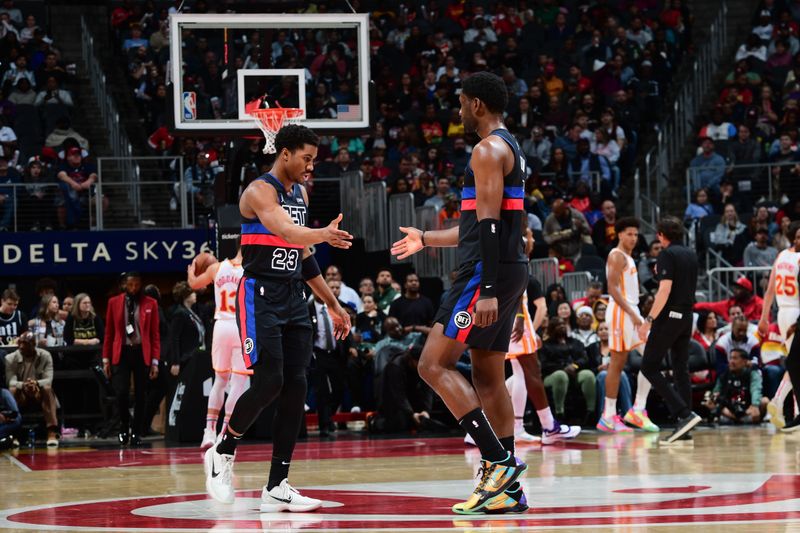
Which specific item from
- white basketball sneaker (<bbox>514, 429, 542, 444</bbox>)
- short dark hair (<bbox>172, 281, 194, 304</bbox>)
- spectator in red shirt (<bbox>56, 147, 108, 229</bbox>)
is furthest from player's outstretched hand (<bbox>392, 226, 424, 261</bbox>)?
spectator in red shirt (<bbox>56, 147, 108, 229</bbox>)

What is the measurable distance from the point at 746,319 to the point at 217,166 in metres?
8.49

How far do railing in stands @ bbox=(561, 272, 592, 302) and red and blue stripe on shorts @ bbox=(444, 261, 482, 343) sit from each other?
10.3m

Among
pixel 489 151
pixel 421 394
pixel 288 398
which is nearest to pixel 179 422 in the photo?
pixel 421 394

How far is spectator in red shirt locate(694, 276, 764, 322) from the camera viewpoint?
16609mm

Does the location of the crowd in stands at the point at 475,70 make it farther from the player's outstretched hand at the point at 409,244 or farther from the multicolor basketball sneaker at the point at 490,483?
the multicolor basketball sneaker at the point at 490,483

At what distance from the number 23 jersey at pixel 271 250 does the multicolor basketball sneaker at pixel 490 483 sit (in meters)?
1.61

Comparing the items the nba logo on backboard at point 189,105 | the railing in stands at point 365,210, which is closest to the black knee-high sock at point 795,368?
the nba logo on backboard at point 189,105

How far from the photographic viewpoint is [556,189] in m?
20.8

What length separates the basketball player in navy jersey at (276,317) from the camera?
7.34 m

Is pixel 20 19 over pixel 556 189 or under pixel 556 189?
over

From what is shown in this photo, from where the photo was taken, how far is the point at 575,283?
57.3ft

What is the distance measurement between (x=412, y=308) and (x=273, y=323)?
29.2 ft

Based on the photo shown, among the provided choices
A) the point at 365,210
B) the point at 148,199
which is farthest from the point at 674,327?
the point at 148,199

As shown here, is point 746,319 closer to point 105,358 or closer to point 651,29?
point 105,358
